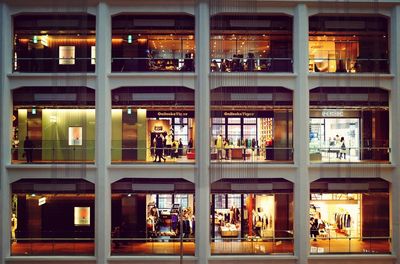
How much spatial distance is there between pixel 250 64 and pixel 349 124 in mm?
6340

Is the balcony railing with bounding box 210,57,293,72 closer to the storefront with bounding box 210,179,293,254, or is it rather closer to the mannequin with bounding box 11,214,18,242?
the storefront with bounding box 210,179,293,254

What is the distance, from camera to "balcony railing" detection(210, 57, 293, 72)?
2444 cm

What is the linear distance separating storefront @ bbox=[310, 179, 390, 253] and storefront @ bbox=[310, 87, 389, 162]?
158 centimetres

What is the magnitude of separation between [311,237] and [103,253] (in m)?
10.3

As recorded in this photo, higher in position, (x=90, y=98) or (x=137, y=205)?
(x=90, y=98)

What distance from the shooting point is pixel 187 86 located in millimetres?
23766

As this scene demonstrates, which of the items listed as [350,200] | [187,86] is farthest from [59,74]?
[350,200]

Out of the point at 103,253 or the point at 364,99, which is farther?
the point at 364,99

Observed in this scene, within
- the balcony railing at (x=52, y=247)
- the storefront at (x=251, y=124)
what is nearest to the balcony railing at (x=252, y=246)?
the storefront at (x=251, y=124)

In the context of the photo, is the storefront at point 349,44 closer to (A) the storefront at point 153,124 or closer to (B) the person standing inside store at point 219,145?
(B) the person standing inside store at point 219,145

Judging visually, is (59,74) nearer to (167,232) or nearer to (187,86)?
(187,86)

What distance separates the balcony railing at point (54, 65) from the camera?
80.6 ft

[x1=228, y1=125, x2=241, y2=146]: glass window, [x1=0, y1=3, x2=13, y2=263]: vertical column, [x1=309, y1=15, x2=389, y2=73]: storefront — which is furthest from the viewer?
[x1=228, y1=125, x2=241, y2=146]: glass window

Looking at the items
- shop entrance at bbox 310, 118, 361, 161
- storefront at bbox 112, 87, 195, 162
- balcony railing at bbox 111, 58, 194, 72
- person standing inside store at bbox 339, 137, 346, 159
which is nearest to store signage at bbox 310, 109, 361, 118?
shop entrance at bbox 310, 118, 361, 161
